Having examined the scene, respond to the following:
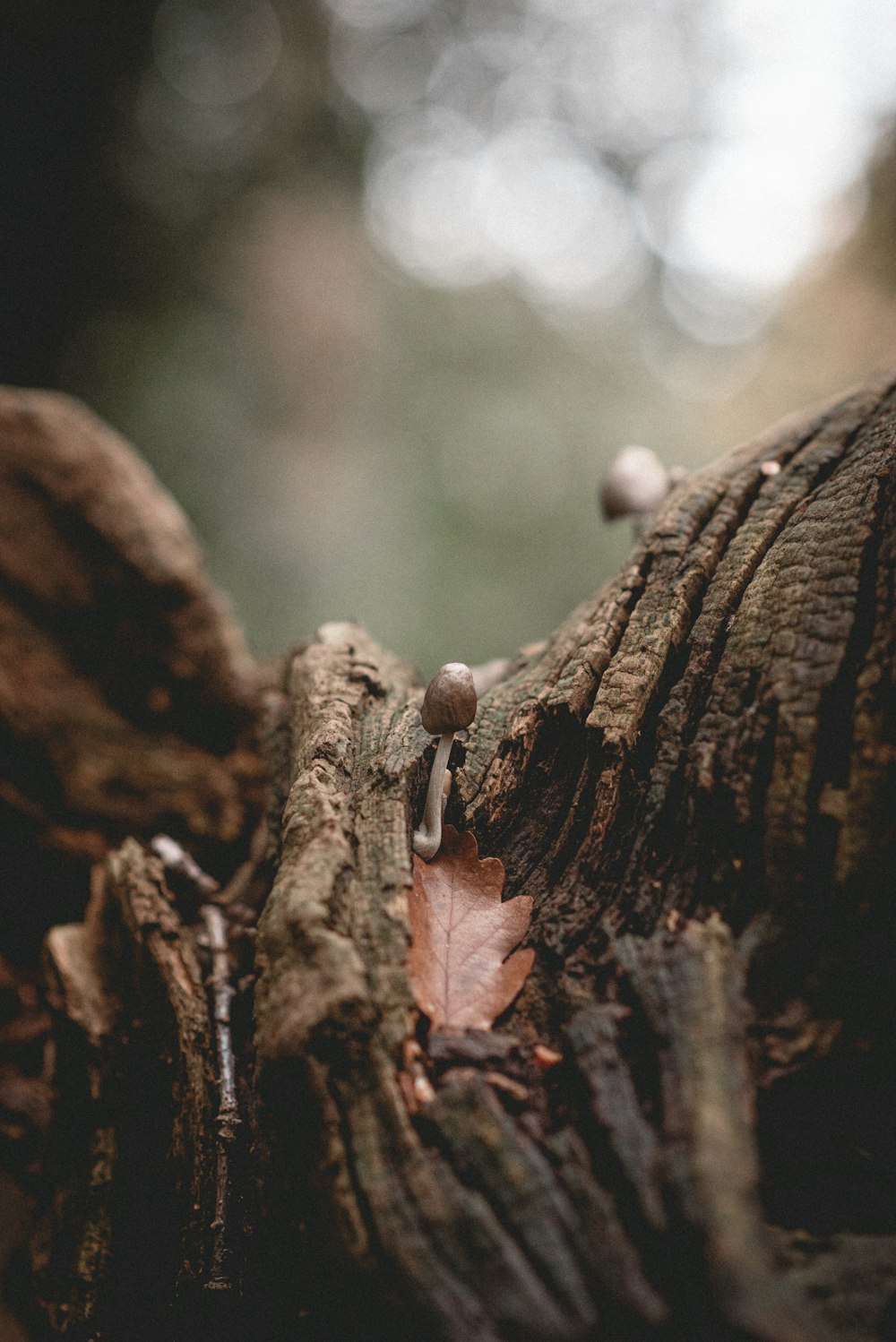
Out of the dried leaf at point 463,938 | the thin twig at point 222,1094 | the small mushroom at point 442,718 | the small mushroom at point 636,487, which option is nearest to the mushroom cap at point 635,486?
the small mushroom at point 636,487

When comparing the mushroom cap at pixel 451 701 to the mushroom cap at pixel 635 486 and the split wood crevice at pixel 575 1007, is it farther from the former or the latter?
the mushroom cap at pixel 635 486

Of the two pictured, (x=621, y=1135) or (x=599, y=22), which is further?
(x=599, y=22)

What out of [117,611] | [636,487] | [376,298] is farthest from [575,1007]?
[376,298]

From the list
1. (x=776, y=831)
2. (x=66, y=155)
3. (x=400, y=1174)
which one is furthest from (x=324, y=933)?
(x=66, y=155)

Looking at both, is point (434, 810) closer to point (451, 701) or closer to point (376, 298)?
point (451, 701)

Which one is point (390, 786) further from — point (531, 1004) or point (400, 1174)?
point (400, 1174)

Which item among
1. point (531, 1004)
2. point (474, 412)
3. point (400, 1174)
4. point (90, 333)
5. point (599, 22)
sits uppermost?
point (599, 22)
